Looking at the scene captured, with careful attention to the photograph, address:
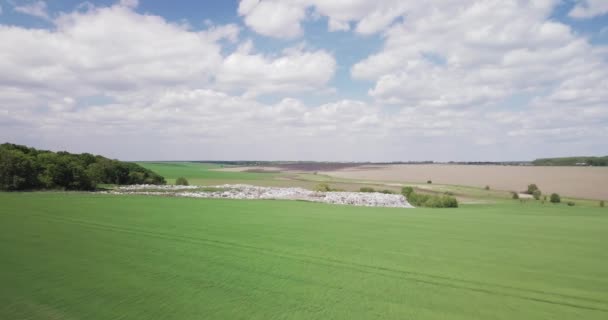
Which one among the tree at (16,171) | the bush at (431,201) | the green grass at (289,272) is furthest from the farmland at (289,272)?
the tree at (16,171)

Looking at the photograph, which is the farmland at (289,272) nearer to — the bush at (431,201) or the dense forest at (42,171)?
the bush at (431,201)

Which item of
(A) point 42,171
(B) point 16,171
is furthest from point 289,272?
(A) point 42,171

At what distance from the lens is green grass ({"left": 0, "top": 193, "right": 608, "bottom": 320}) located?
952 centimetres

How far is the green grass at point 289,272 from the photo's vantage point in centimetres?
952

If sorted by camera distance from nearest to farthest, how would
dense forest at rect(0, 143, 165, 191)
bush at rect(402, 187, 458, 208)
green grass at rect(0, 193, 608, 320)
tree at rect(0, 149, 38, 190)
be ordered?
1. green grass at rect(0, 193, 608, 320)
2. tree at rect(0, 149, 38, 190)
3. dense forest at rect(0, 143, 165, 191)
4. bush at rect(402, 187, 458, 208)

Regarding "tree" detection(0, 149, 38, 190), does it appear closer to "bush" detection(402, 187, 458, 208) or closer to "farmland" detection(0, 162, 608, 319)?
"farmland" detection(0, 162, 608, 319)

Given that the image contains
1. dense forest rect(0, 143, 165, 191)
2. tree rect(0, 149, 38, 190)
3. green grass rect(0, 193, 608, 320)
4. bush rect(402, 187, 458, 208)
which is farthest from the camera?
bush rect(402, 187, 458, 208)

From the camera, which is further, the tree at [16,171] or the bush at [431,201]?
the bush at [431,201]

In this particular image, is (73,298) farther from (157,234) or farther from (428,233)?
(428,233)

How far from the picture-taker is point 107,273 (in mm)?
12117

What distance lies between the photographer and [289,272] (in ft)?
42.0

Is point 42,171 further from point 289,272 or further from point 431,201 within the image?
point 431,201

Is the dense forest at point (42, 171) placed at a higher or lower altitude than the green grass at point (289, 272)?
higher

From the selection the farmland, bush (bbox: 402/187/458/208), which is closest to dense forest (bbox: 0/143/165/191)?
the farmland
